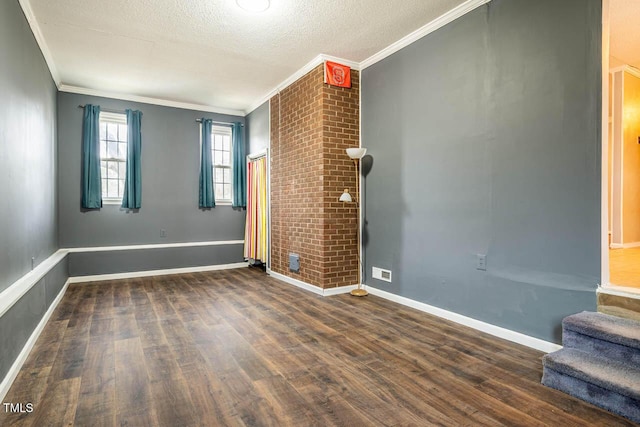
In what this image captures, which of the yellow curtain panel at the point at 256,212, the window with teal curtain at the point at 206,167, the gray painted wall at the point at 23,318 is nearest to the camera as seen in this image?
the gray painted wall at the point at 23,318

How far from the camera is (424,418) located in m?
1.78

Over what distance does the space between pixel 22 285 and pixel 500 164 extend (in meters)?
3.97

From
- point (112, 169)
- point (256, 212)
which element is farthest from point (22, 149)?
point (256, 212)

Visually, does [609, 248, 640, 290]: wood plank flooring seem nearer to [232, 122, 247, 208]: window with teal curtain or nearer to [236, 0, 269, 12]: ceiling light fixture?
[236, 0, 269, 12]: ceiling light fixture

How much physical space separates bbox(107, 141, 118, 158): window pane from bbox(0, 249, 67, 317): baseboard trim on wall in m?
2.15

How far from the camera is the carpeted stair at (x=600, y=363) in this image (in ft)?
5.94

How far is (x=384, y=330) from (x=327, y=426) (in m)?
1.44

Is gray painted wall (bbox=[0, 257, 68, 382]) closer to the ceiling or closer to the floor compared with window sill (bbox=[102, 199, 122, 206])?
closer to the floor

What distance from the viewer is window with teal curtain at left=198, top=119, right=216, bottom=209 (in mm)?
6180

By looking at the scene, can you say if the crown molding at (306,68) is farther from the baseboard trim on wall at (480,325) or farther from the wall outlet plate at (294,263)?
the baseboard trim on wall at (480,325)

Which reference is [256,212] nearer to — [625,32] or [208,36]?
[208,36]

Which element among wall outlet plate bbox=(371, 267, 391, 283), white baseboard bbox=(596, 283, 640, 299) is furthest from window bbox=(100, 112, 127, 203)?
white baseboard bbox=(596, 283, 640, 299)

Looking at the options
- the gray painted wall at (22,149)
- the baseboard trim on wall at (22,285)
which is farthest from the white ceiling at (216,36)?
the baseboard trim on wall at (22,285)

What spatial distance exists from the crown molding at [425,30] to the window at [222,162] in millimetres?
3229
